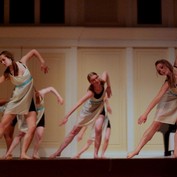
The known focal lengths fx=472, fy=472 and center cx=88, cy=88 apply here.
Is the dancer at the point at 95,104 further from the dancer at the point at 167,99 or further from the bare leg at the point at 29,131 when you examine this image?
the dancer at the point at 167,99

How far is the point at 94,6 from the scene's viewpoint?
30.2ft

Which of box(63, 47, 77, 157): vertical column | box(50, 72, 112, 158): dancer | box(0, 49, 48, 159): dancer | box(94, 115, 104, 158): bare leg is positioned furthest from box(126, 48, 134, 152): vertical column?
box(0, 49, 48, 159): dancer

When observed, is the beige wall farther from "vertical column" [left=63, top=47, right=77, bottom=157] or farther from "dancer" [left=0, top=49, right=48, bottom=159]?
"dancer" [left=0, top=49, right=48, bottom=159]

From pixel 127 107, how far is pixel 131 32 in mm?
1409

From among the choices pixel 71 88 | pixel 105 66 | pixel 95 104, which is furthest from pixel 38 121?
pixel 105 66

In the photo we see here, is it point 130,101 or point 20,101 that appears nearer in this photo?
point 20,101

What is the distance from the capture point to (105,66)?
8852mm
